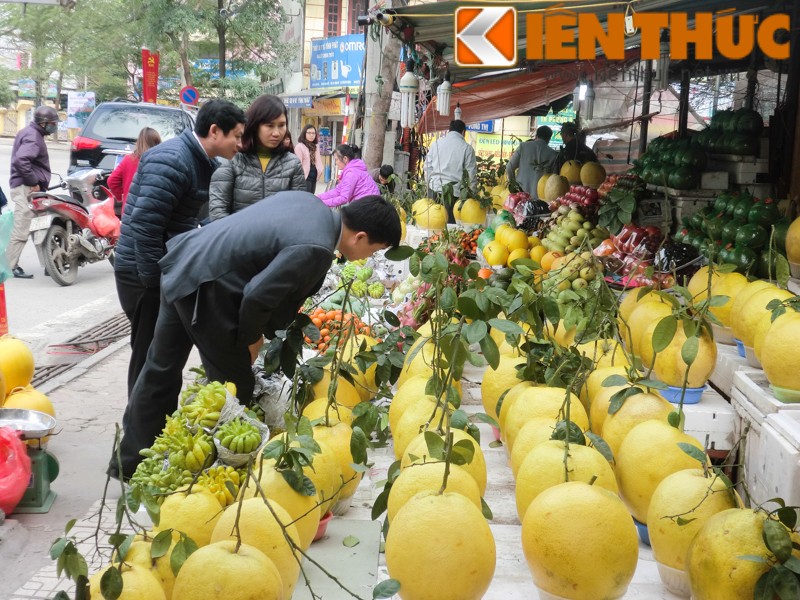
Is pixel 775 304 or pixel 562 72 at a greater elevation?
pixel 562 72

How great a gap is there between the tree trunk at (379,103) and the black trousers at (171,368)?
6.76 m

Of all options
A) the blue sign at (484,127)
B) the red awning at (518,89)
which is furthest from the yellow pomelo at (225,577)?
the blue sign at (484,127)

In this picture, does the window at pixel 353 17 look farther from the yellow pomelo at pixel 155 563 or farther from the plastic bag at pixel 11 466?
the yellow pomelo at pixel 155 563

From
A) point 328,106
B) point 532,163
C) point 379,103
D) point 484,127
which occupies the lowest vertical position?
point 532,163

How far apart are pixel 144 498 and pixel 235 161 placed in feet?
11.5

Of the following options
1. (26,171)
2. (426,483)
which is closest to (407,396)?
(426,483)

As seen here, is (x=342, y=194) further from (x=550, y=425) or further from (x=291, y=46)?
(x=291, y=46)

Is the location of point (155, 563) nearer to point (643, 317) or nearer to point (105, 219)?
point (643, 317)

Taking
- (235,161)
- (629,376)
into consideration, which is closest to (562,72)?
(235,161)

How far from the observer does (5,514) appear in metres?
3.88

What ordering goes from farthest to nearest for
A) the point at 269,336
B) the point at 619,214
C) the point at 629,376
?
the point at 619,214 → the point at 269,336 → the point at 629,376

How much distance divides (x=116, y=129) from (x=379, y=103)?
4.29 m

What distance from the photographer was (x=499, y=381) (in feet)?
7.93

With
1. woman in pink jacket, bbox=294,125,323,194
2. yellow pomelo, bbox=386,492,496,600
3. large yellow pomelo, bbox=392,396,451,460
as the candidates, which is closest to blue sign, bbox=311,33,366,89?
woman in pink jacket, bbox=294,125,323,194
